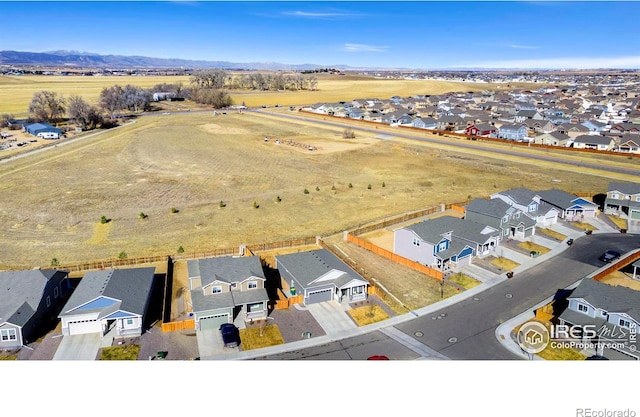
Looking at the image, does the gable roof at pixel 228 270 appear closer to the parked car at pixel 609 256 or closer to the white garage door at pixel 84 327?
the white garage door at pixel 84 327

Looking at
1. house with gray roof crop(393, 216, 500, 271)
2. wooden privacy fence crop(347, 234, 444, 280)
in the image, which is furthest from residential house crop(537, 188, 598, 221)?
wooden privacy fence crop(347, 234, 444, 280)

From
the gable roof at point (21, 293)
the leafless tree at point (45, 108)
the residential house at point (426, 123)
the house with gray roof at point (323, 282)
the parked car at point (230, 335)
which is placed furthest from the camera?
the residential house at point (426, 123)

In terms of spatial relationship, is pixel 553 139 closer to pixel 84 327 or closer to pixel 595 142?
pixel 595 142

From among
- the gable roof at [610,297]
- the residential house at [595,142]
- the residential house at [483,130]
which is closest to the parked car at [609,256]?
the gable roof at [610,297]

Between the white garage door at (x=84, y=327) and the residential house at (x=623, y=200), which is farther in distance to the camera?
the residential house at (x=623, y=200)

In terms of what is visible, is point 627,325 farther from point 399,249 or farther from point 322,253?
point 322,253

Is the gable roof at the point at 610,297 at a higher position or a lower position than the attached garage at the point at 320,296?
higher

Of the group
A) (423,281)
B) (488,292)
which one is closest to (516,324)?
(488,292)
